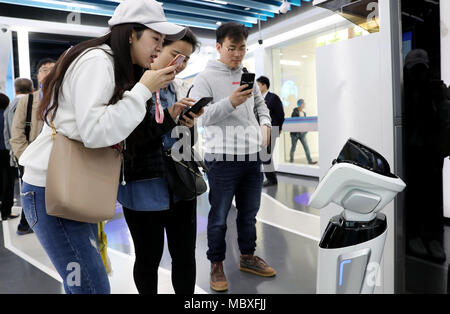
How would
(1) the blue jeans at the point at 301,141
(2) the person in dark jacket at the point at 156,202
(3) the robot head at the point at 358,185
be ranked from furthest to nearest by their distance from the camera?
(1) the blue jeans at the point at 301,141 → (2) the person in dark jacket at the point at 156,202 → (3) the robot head at the point at 358,185

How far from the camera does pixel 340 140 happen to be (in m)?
1.68

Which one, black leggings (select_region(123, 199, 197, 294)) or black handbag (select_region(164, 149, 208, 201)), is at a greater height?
black handbag (select_region(164, 149, 208, 201))

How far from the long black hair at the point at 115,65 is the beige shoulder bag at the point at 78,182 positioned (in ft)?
0.26

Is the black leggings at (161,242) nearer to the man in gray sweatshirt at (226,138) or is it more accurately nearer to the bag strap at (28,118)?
the man in gray sweatshirt at (226,138)

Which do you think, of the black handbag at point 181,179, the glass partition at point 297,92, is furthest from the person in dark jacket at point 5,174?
the glass partition at point 297,92

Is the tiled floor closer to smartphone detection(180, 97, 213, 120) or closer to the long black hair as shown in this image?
smartphone detection(180, 97, 213, 120)

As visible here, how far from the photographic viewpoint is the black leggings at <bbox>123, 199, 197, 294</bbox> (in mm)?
1323

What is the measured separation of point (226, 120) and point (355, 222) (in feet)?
3.94

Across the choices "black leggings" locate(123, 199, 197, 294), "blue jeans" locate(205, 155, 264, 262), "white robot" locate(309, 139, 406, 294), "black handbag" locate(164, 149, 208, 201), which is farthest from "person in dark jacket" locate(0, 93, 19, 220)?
"white robot" locate(309, 139, 406, 294)

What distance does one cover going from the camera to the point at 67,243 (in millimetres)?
954

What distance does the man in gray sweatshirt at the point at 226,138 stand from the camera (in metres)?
1.95

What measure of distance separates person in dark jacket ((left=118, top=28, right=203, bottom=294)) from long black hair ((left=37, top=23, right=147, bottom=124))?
239 millimetres

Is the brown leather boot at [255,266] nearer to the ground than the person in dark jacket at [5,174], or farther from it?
nearer to the ground

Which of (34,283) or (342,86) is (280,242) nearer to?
(342,86)
